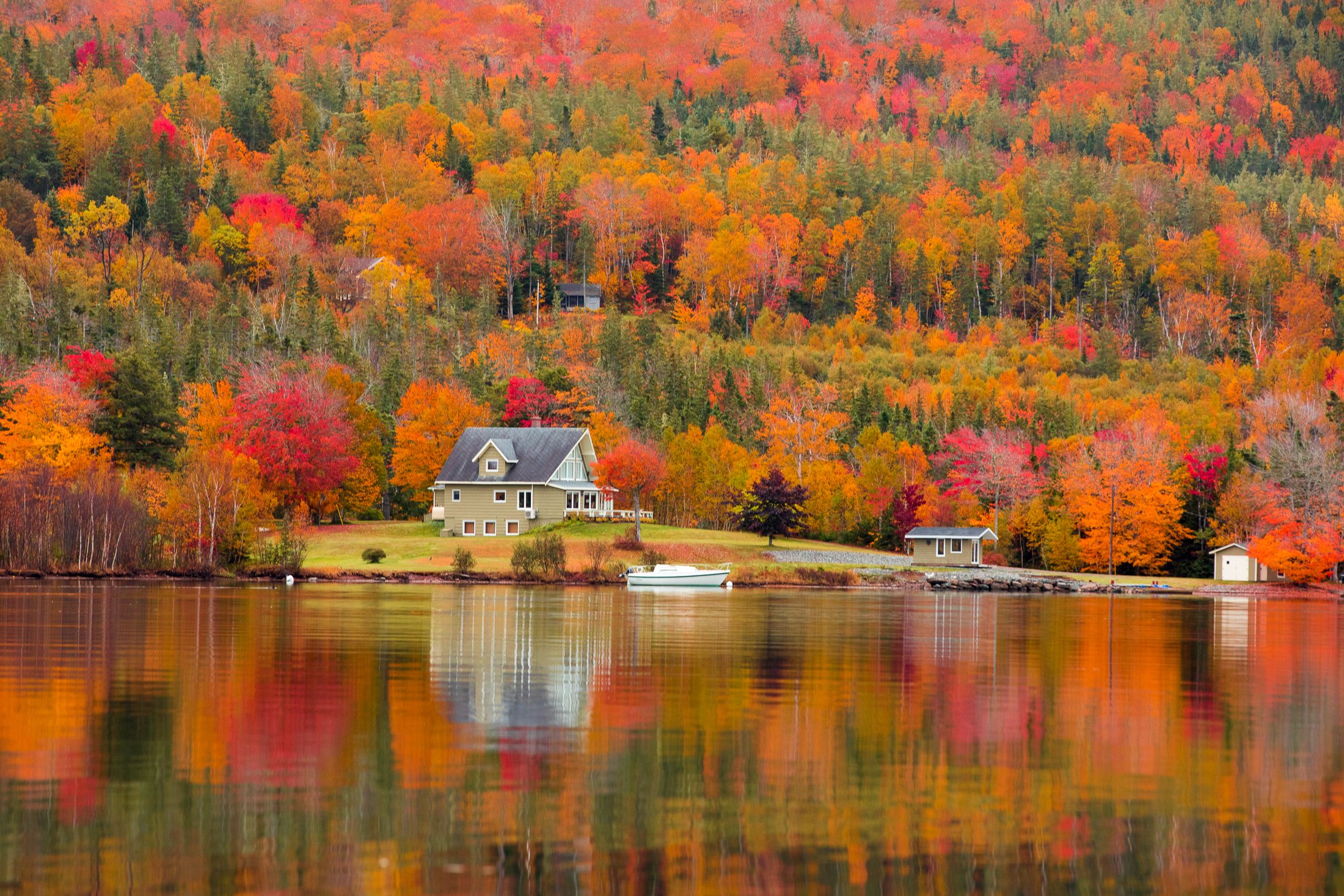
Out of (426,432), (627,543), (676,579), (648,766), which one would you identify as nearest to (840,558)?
(627,543)

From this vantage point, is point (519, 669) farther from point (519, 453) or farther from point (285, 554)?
point (519, 453)

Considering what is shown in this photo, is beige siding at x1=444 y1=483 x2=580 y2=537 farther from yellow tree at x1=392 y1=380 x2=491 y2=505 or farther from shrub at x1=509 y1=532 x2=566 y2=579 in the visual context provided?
shrub at x1=509 y1=532 x2=566 y2=579

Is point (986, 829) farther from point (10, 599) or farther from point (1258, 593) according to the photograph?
point (1258, 593)

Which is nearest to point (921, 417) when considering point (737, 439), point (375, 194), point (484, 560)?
point (737, 439)

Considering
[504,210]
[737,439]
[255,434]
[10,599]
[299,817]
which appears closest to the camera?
[299,817]

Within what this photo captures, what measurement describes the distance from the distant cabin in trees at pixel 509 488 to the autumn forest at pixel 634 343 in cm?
562

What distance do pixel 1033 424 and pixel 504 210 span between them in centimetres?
7935

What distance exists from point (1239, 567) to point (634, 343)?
5943 cm

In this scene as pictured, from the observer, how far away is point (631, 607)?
55.8 m

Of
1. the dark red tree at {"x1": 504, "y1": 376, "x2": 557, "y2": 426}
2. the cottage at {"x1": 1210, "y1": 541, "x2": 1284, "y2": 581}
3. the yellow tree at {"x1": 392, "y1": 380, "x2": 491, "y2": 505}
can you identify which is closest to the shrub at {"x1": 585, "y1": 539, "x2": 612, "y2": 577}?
the yellow tree at {"x1": 392, "y1": 380, "x2": 491, "y2": 505}

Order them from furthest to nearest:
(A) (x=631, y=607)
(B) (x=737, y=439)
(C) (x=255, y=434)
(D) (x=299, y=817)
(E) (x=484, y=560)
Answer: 1. (B) (x=737, y=439)
2. (C) (x=255, y=434)
3. (E) (x=484, y=560)
4. (A) (x=631, y=607)
5. (D) (x=299, y=817)

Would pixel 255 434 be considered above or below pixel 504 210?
below

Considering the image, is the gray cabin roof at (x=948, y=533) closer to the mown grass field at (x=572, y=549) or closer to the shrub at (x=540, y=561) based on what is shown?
the mown grass field at (x=572, y=549)

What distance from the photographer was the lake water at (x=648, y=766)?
14.3 m
